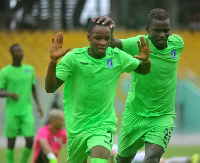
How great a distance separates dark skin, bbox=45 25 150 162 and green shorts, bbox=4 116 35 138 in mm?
5618

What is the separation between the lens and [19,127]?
1268cm

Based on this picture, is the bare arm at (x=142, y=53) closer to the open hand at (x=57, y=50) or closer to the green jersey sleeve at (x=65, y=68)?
the green jersey sleeve at (x=65, y=68)

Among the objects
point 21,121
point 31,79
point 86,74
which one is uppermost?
point 86,74

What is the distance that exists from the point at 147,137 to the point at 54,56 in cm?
213

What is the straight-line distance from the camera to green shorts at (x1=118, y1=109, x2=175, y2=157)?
778 centimetres

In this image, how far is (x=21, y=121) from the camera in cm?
1273

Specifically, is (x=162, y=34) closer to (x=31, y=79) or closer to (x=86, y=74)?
(x=86, y=74)

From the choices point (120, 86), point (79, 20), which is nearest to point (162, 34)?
point (120, 86)

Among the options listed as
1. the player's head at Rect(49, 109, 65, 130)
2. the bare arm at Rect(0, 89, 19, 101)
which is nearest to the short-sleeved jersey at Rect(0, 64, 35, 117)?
the bare arm at Rect(0, 89, 19, 101)

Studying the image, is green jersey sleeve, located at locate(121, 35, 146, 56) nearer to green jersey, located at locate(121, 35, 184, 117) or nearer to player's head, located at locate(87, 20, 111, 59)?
green jersey, located at locate(121, 35, 184, 117)

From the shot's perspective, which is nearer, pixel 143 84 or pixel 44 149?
pixel 143 84

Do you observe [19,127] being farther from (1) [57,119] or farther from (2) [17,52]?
(1) [57,119]

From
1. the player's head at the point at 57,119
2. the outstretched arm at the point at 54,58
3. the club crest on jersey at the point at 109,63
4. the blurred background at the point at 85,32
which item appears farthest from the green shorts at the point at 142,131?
the blurred background at the point at 85,32

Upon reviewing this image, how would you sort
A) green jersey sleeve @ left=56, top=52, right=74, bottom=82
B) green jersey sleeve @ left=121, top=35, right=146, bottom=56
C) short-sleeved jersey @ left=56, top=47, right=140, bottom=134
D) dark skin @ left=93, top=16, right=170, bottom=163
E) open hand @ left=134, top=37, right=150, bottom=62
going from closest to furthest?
green jersey sleeve @ left=56, top=52, right=74, bottom=82, short-sleeved jersey @ left=56, top=47, right=140, bottom=134, open hand @ left=134, top=37, right=150, bottom=62, dark skin @ left=93, top=16, right=170, bottom=163, green jersey sleeve @ left=121, top=35, right=146, bottom=56
